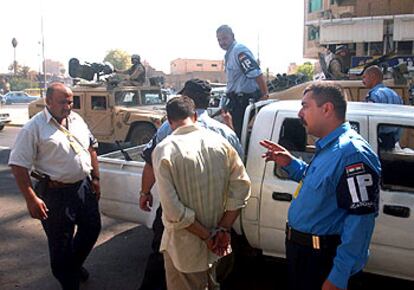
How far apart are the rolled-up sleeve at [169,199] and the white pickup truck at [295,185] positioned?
1205mm

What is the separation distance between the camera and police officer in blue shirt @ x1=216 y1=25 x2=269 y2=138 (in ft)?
15.3

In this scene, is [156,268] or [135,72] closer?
[156,268]

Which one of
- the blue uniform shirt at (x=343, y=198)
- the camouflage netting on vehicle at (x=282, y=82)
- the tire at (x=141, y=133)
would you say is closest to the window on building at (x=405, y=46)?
the camouflage netting on vehicle at (x=282, y=82)

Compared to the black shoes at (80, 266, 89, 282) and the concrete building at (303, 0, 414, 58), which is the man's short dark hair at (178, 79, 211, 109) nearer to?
the black shoes at (80, 266, 89, 282)

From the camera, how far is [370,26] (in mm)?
21234

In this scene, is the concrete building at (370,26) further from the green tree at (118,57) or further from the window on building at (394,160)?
the green tree at (118,57)

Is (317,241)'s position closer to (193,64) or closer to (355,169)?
(355,169)

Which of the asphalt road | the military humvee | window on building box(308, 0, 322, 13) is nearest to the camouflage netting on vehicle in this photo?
the military humvee

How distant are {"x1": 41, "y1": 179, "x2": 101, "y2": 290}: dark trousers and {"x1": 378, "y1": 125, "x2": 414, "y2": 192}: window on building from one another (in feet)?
7.29

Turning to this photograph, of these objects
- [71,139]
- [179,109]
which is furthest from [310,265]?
[71,139]

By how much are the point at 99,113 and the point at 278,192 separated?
775 cm

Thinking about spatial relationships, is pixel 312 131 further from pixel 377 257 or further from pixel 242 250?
pixel 242 250

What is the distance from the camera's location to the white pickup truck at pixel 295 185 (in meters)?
3.06

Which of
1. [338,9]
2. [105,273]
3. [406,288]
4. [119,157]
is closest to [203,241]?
[105,273]
